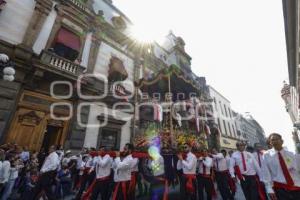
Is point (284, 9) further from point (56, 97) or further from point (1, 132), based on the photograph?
point (1, 132)

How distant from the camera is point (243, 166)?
5246mm

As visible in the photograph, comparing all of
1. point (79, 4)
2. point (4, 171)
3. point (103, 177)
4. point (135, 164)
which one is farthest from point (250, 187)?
point (79, 4)

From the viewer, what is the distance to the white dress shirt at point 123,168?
4.71 metres

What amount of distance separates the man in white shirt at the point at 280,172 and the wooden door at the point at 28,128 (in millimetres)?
8991

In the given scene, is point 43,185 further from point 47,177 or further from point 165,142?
point 165,142

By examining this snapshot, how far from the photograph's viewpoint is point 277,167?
121 inches

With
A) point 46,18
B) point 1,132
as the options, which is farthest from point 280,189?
point 46,18

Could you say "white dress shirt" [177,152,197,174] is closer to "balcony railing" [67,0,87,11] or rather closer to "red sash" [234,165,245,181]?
"red sash" [234,165,245,181]

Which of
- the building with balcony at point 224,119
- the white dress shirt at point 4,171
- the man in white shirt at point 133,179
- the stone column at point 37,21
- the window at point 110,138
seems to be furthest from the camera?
the building with balcony at point 224,119

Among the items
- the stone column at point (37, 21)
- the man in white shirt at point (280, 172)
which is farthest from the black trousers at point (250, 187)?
the stone column at point (37, 21)

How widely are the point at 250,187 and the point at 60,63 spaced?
32.7ft

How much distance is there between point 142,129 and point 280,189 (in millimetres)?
10415

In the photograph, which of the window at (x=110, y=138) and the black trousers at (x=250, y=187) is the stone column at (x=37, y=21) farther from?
the black trousers at (x=250, y=187)

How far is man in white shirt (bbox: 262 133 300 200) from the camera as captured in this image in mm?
2811
